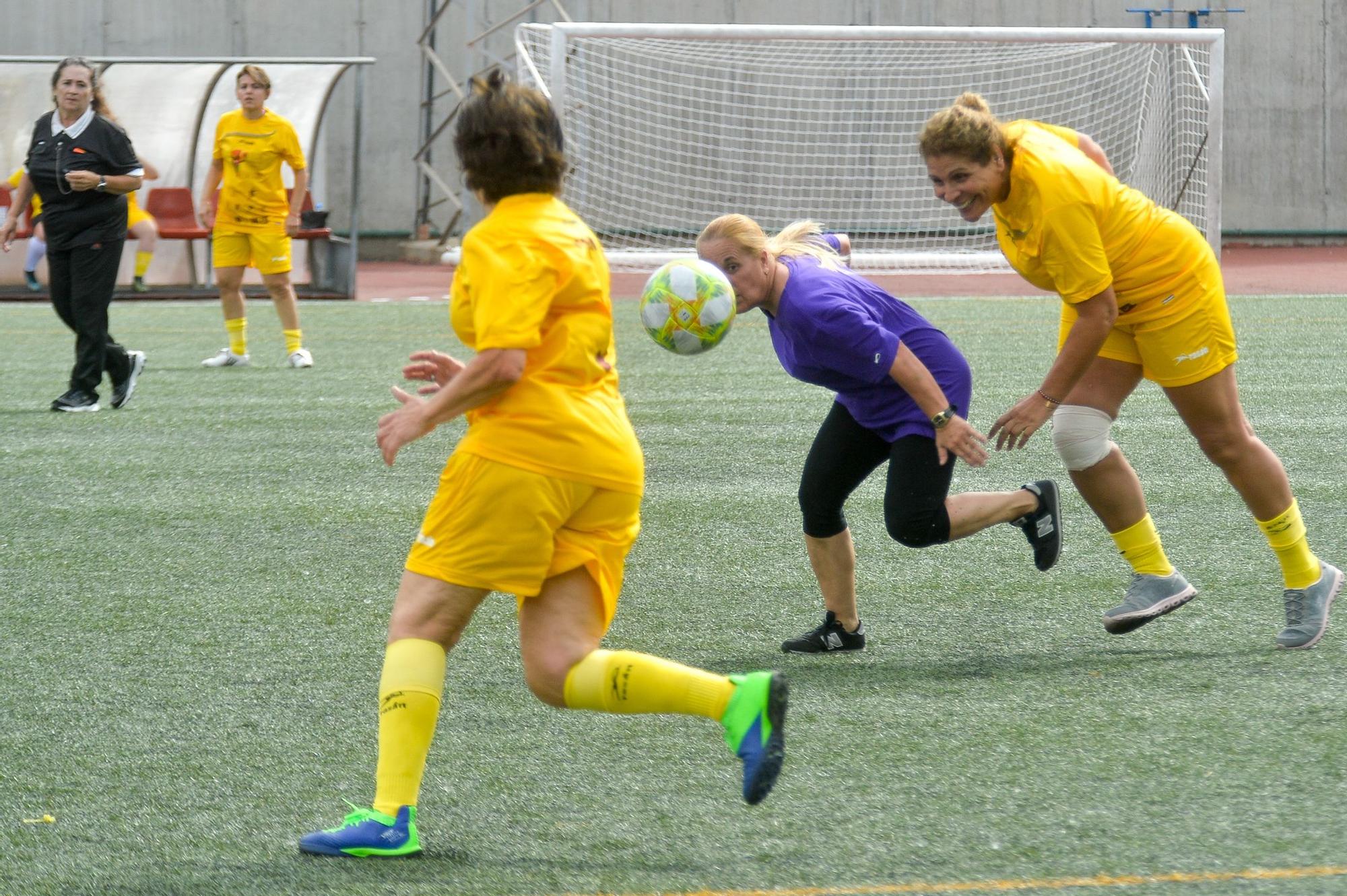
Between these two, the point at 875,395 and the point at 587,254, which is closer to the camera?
the point at 587,254

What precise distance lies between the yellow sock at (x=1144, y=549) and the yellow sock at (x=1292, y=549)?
31cm

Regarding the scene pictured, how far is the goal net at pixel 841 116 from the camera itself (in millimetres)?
14750

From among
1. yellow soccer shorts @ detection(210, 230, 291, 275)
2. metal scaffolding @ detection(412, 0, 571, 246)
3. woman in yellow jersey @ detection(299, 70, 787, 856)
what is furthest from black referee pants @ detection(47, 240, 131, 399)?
metal scaffolding @ detection(412, 0, 571, 246)

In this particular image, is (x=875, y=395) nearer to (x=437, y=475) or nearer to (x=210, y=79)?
(x=437, y=475)

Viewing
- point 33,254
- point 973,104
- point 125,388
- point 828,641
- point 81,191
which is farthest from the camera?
point 33,254

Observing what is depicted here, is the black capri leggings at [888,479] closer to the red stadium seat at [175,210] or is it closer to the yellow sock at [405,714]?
the yellow sock at [405,714]

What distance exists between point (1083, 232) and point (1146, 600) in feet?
3.97

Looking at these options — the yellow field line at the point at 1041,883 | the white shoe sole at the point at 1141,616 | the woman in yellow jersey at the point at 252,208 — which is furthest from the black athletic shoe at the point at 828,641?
the woman in yellow jersey at the point at 252,208

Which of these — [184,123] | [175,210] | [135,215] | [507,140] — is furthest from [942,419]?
[184,123]

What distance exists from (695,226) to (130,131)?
658cm

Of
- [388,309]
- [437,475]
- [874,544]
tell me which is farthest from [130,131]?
[874,544]

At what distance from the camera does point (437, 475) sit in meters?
7.57

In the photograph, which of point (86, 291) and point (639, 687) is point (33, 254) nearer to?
point (86, 291)

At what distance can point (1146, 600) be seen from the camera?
4707mm
